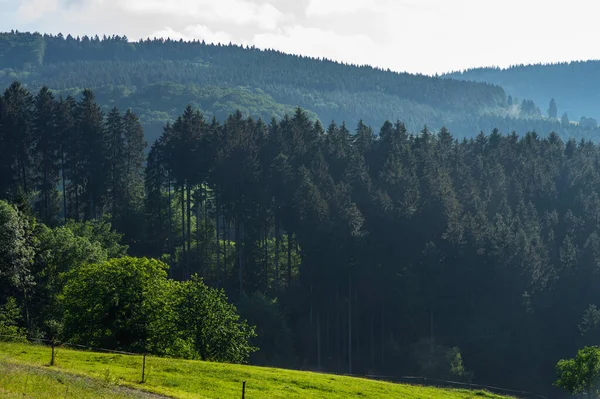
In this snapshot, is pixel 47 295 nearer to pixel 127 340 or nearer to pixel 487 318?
pixel 127 340

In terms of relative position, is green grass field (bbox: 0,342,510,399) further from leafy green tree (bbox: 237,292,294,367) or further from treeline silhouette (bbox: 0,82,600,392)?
treeline silhouette (bbox: 0,82,600,392)

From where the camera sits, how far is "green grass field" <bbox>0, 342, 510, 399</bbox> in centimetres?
3441

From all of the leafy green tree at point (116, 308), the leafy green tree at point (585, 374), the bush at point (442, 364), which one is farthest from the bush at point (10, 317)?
the leafy green tree at point (585, 374)

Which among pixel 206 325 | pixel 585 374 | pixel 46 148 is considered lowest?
pixel 585 374

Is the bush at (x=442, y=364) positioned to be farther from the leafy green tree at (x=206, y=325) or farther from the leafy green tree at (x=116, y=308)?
the leafy green tree at (x=116, y=308)

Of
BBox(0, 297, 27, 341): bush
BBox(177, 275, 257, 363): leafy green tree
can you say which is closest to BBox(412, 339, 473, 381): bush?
BBox(177, 275, 257, 363): leafy green tree

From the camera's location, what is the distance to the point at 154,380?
42.5 m

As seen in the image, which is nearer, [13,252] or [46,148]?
[13,252]

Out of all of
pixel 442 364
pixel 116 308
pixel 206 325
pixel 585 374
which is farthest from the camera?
pixel 442 364

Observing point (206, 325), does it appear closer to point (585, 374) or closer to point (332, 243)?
point (585, 374)

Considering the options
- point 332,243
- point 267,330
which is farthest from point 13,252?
point 332,243

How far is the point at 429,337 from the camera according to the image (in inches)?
4045

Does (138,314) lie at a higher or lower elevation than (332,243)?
lower

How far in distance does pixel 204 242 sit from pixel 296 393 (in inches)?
2645
